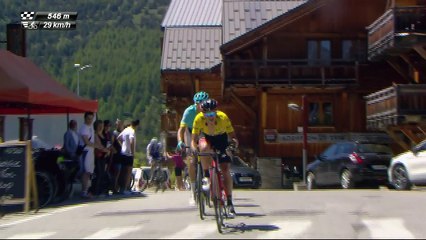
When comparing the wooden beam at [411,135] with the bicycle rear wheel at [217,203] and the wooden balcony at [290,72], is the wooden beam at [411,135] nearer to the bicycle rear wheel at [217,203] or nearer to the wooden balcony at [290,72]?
the wooden balcony at [290,72]

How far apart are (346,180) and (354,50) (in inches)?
656

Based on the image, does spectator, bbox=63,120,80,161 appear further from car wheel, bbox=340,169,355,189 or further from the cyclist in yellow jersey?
car wheel, bbox=340,169,355,189

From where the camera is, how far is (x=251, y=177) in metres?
29.8

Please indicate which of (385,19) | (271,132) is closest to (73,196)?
(385,19)

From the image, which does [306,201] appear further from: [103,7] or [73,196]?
[103,7]


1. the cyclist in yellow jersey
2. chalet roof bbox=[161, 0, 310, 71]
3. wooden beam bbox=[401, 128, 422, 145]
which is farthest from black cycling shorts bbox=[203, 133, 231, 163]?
chalet roof bbox=[161, 0, 310, 71]

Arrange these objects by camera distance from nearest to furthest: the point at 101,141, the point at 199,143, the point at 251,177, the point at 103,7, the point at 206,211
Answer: the point at 199,143, the point at 206,211, the point at 101,141, the point at 251,177, the point at 103,7

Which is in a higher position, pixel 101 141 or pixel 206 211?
pixel 101 141

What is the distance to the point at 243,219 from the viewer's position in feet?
43.0

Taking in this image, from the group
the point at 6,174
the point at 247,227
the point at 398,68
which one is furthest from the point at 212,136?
the point at 398,68

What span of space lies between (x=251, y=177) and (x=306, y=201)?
13483 millimetres

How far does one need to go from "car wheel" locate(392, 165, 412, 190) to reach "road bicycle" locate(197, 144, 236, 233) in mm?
10574

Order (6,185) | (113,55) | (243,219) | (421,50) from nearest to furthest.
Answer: (243,219) < (6,185) < (421,50) < (113,55)

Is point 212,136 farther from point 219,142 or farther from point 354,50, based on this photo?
point 354,50
